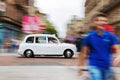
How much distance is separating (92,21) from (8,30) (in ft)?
176

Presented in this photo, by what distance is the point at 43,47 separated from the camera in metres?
29.5

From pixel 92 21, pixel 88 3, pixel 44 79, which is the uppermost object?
pixel 88 3

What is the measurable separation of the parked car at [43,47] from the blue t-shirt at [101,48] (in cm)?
2286

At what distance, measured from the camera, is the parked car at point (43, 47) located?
96.7 feet

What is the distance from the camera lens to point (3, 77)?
1316 cm

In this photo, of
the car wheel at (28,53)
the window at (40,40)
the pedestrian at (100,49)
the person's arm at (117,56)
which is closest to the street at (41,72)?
the pedestrian at (100,49)

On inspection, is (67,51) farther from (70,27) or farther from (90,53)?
(70,27)

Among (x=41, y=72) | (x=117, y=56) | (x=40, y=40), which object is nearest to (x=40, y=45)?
(x=40, y=40)

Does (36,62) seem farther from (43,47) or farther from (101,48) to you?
(101,48)

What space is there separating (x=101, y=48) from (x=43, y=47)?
23.0 meters

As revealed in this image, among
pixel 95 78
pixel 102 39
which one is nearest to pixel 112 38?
pixel 102 39

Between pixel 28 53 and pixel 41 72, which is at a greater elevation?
pixel 28 53

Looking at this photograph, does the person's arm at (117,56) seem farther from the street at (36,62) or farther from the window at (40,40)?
the window at (40,40)

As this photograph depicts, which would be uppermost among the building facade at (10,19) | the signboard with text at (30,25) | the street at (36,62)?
the building facade at (10,19)
